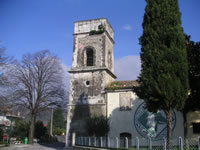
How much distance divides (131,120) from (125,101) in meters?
1.89

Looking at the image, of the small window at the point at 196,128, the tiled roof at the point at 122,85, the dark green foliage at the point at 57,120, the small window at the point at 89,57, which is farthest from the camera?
the dark green foliage at the point at 57,120

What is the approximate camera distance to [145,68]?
12070 millimetres

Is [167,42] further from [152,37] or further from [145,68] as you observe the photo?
[145,68]

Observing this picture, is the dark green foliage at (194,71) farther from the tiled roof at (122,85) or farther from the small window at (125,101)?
the tiled roof at (122,85)

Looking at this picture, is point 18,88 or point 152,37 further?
point 18,88

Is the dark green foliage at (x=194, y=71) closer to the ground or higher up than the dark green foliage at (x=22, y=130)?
higher up

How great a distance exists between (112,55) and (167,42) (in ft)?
52.7

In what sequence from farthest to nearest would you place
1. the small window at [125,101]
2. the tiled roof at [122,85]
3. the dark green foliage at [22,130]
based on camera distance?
the dark green foliage at [22,130] < the tiled roof at [122,85] < the small window at [125,101]

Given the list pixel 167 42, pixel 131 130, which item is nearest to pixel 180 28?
pixel 167 42

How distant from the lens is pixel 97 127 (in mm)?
20984

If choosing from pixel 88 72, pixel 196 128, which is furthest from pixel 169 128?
pixel 88 72

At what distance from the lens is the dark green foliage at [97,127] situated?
68.6 feet

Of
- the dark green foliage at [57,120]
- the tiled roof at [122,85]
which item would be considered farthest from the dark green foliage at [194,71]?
the dark green foliage at [57,120]

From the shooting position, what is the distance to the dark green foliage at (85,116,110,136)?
20.9 metres
